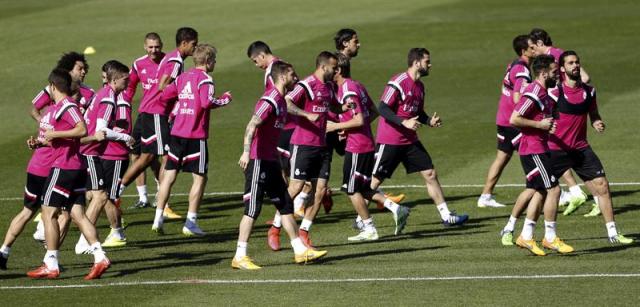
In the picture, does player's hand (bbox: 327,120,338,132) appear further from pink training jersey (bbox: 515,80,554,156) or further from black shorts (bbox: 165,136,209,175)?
pink training jersey (bbox: 515,80,554,156)

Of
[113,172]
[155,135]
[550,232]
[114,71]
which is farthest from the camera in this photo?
[155,135]

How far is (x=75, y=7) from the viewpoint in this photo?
46.3 metres

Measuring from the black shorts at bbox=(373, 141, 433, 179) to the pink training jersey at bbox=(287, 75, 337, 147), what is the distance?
61.6 inches

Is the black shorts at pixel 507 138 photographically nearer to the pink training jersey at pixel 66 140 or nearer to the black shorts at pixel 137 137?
the black shorts at pixel 137 137

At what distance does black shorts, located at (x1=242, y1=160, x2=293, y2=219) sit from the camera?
51.1 ft

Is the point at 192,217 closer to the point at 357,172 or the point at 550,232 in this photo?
the point at 357,172

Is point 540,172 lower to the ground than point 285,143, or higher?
higher

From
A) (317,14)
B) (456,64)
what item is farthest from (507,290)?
(317,14)

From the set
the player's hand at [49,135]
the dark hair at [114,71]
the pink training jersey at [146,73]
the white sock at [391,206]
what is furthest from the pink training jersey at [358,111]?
the player's hand at [49,135]

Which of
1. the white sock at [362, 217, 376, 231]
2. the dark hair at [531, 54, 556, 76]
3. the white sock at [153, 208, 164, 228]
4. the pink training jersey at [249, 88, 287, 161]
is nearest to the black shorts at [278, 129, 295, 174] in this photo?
the white sock at [153, 208, 164, 228]

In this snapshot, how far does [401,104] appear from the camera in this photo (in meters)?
18.4

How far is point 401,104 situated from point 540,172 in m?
2.91

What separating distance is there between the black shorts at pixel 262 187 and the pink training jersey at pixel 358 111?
211 centimetres

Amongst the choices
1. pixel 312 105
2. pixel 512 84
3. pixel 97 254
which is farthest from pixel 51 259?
pixel 512 84
